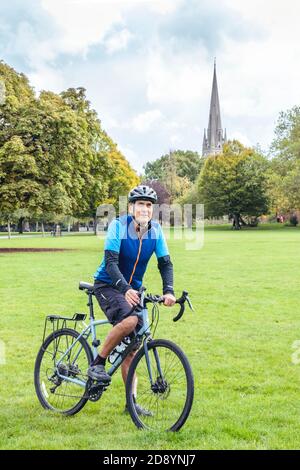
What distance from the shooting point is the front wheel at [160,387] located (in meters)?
5.04

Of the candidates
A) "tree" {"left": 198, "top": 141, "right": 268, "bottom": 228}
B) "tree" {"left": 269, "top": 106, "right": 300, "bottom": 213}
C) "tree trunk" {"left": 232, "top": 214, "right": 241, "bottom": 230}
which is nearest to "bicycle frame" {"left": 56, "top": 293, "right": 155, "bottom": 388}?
"tree" {"left": 269, "top": 106, "right": 300, "bottom": 213}

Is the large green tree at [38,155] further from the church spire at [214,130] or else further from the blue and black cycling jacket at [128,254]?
the church spire at [214,130]

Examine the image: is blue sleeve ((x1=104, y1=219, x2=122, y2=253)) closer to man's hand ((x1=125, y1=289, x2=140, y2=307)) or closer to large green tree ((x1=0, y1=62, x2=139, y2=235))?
man's hand ((x1=125, y1=289, x2=140, y2=307))

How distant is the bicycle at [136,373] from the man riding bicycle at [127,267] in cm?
13

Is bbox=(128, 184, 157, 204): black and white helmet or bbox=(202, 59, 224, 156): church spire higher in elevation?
bbox=(202, 59, 224, 156): church spire

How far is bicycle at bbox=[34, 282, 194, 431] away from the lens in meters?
5.09

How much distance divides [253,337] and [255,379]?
2456 millimetres

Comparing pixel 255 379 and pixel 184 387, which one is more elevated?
pixel 184 387

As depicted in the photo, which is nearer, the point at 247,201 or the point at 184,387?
the point at 184,387

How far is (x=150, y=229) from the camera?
5.34m

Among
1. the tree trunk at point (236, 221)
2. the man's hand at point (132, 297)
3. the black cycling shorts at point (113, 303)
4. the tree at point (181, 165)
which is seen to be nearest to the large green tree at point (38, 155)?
the black cycling shorts at point (113, 303)

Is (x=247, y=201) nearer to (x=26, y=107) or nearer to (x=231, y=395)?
(x=26, y=107)

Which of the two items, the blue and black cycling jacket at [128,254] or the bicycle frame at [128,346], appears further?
the bicycle frame at [128,346]
